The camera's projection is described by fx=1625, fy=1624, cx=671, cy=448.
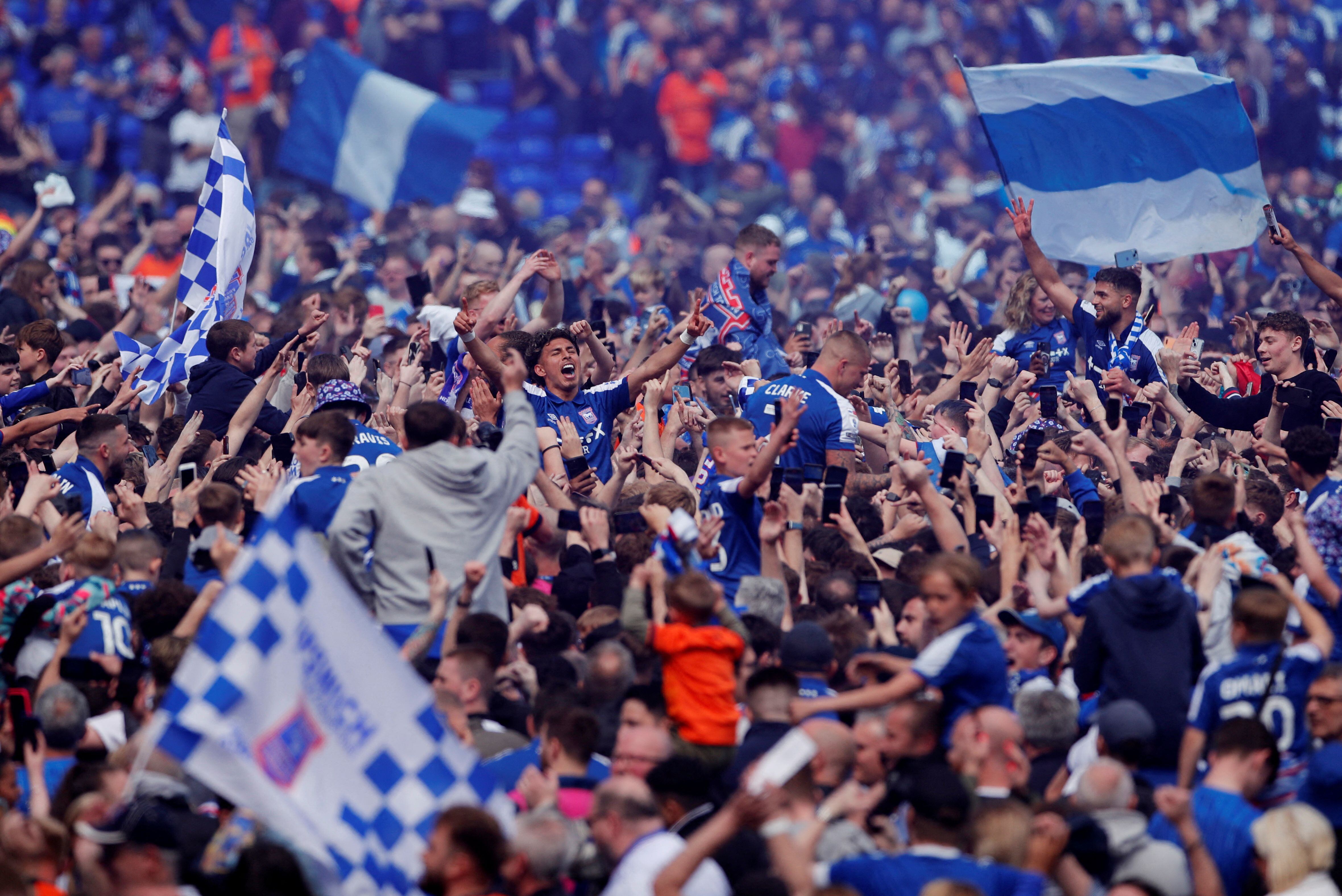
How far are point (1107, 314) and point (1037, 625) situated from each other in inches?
166

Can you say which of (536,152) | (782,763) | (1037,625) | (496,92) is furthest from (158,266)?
(782,763)

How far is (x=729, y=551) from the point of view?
299 inches

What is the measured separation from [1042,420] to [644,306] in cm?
502

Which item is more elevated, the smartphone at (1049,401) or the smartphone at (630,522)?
the smartphone at (630,522)

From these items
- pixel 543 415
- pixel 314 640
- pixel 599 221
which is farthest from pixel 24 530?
pixel 599 221

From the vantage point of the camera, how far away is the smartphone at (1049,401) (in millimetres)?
9164

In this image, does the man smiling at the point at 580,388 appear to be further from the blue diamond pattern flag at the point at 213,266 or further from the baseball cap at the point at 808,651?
the baseball cap at the point at 808,651

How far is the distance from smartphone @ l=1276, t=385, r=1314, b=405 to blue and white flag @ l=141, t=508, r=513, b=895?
5340 millimetres

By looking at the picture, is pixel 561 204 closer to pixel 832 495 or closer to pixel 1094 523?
pixel 832 495

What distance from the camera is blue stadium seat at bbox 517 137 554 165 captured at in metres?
22.1

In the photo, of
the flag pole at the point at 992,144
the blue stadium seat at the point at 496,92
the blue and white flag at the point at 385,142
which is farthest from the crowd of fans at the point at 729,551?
the blue stadium seat at the point at 496,92

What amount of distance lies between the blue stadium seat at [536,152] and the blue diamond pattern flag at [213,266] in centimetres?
1117

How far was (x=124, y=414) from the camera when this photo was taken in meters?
10.7

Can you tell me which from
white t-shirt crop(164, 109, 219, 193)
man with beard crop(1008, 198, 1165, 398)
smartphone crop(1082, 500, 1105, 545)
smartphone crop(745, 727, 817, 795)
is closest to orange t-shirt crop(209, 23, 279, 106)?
white t-shirt crop(164, 109, 219, 193)
